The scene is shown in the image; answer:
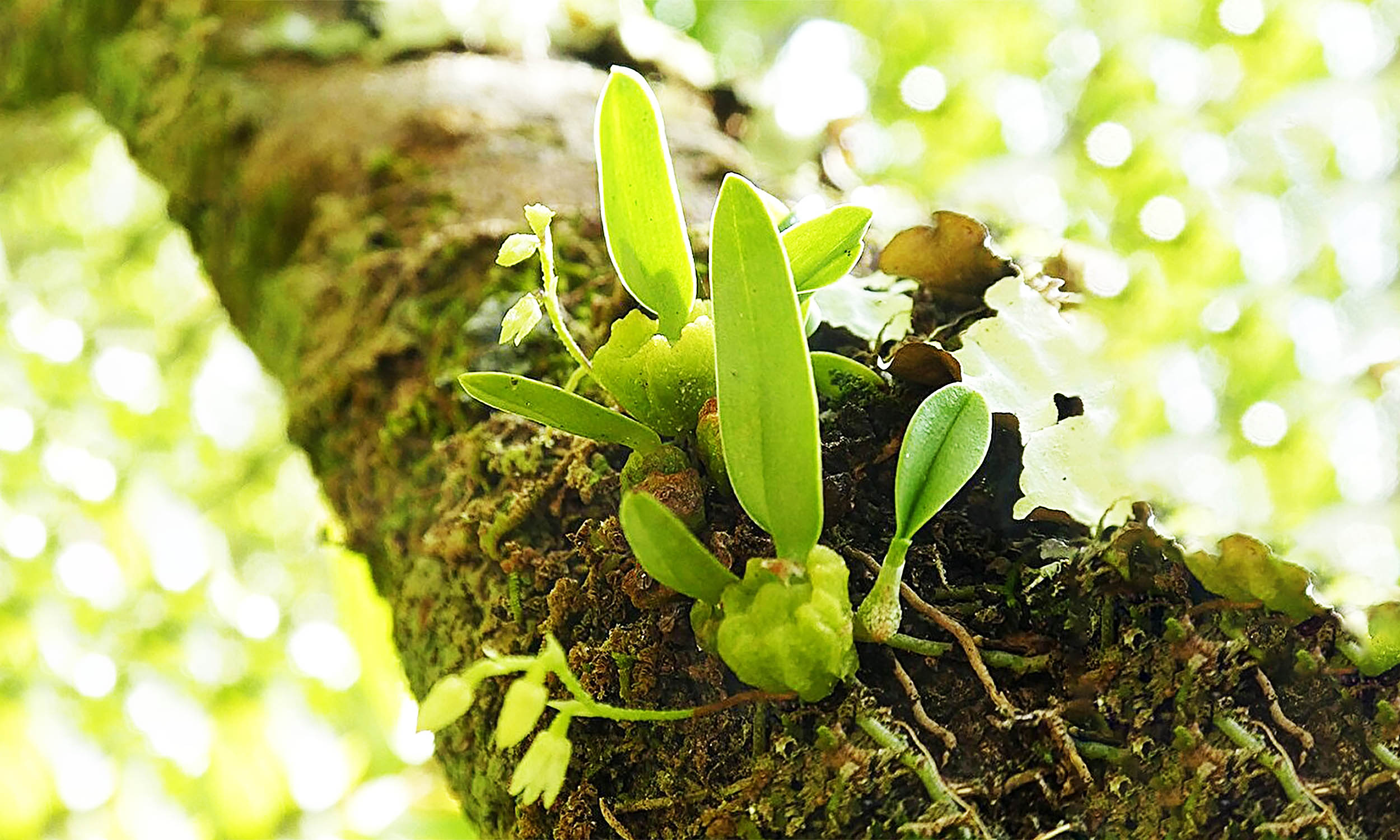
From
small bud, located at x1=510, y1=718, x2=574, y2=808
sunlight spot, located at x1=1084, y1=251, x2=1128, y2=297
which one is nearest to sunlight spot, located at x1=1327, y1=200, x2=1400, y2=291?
sunlight spot, located at x1=1084, y1=251, x2=1128, y2=297

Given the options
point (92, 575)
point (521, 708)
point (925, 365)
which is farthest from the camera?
point (92, 575)

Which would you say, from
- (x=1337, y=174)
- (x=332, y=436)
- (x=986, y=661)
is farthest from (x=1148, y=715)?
(x=1337, y=174)

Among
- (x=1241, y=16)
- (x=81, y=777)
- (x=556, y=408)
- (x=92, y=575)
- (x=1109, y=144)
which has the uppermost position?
(x=1241, y=16)

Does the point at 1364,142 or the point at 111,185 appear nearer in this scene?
the point at 1364,142

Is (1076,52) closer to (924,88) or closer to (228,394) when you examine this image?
(924,88)

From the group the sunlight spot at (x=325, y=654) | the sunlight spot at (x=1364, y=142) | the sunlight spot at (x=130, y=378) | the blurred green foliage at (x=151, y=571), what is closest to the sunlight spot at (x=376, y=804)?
the blurred green foliage at (x=151, y=571)

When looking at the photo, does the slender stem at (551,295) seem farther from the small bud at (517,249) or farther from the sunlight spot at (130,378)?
the sunlight spot at (130,378)

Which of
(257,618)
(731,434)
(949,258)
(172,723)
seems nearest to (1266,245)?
(949,258)

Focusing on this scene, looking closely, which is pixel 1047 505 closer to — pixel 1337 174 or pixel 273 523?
pixel 1337 174
